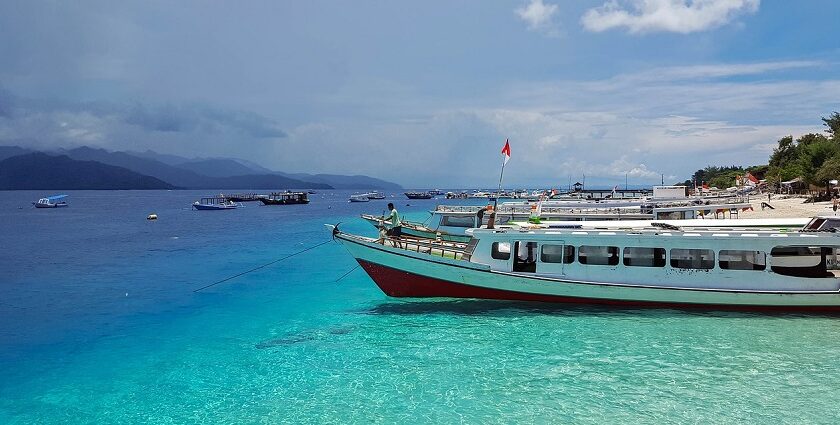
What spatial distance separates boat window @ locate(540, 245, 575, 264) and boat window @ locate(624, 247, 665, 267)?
180 cm

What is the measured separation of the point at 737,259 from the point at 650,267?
9.08 feet

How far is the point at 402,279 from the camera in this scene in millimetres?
20641

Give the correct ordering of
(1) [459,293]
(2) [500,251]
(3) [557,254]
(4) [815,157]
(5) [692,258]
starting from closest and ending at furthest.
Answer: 1. (5) [692,258]
2. (3) [557,254]
3. (2) [500,251]
4. (1) [459,293]
5. (4) [815,157]

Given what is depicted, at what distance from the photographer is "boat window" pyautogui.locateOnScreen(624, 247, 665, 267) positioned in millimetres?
18266

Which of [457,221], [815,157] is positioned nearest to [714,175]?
[815,157]

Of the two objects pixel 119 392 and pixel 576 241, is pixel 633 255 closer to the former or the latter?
pixel 576 241

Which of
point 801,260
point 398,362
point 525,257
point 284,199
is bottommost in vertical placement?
point 398,362

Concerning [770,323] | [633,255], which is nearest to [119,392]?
[633,255]

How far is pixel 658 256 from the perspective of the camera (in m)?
18.3

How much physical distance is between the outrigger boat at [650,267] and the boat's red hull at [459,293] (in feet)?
0.13

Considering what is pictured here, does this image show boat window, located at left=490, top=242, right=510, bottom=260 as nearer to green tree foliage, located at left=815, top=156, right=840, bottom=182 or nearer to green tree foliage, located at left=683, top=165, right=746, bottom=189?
green tree foliage, located at left=815, top=156, right=840, bottom=182

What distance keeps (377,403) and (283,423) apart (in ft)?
6.85

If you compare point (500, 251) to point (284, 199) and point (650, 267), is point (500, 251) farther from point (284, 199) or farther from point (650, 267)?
point (284, 199)

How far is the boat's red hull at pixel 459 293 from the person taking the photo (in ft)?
58.7
